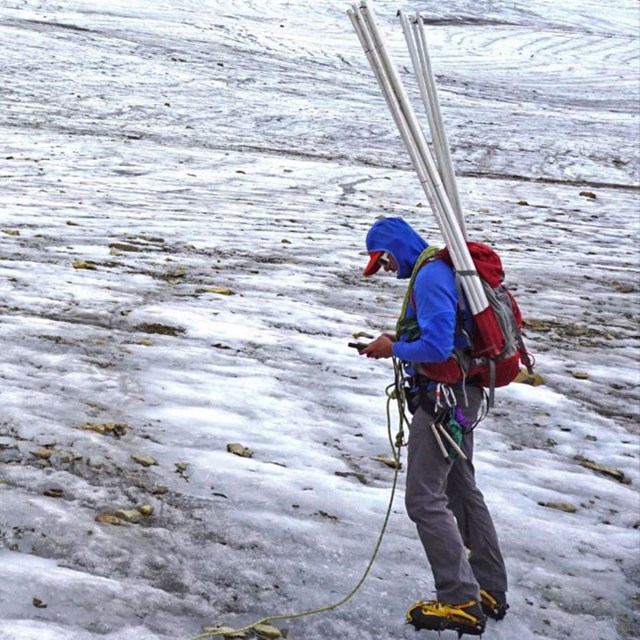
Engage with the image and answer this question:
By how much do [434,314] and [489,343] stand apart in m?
0.28

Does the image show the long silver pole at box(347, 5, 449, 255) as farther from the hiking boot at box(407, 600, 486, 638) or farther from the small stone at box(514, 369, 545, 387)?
the small stone at box(514, 369, 545, 387)

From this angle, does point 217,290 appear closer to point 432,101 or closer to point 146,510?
point 146,510

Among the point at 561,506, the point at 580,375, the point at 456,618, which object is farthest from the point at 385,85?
the point at 580,375

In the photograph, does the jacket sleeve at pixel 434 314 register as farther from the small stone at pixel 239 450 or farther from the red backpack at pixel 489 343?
the small stone at pixel 239 450

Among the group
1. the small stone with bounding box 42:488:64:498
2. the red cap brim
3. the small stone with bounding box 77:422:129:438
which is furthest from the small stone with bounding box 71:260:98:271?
the red cap brim

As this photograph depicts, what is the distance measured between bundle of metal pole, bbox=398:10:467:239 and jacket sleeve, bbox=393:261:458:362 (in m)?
0.28

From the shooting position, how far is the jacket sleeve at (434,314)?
13.1 feet

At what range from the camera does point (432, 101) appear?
4320 millimetres

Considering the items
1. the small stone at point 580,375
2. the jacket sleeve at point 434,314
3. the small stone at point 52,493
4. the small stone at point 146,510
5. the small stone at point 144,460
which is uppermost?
the jacket sleeve at point 434,314

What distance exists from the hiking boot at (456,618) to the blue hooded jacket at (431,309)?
3.58ft

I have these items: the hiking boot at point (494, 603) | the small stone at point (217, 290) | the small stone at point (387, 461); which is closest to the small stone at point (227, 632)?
the hiking boot at point (494, 603)

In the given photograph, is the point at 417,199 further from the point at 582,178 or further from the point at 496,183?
the point at 582,178

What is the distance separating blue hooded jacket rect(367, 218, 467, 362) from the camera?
400 cm

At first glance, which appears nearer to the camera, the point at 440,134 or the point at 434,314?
the point at 434,314
